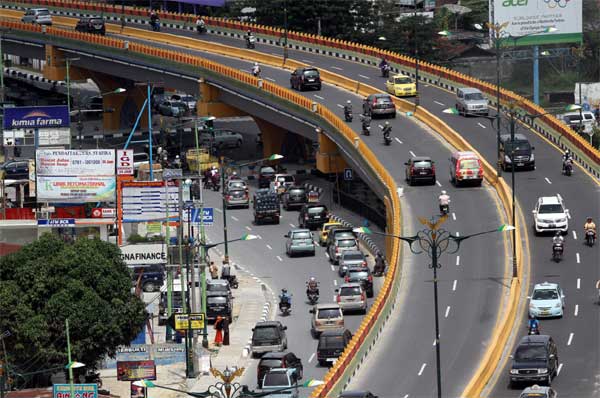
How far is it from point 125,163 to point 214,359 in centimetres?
2525

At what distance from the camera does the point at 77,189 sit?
10569 cm

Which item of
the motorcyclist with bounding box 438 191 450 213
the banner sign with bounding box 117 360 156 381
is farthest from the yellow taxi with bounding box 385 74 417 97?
the banner sign with bounding box 117 360 156 381

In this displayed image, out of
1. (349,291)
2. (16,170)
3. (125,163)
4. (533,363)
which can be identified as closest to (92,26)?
(16,170)

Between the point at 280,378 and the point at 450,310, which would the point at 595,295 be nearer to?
the point at 450,310

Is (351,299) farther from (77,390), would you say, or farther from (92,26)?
(92,26)

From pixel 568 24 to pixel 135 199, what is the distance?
1873 inches

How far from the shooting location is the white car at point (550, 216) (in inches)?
3627

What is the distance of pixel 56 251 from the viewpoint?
273 ft

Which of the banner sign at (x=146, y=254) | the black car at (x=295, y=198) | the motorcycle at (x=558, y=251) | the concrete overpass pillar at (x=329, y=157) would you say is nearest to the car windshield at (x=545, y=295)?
the motorcycle at (x=558, y=251)

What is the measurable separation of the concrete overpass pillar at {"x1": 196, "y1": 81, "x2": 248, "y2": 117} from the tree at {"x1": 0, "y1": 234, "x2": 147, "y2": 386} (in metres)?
56.5

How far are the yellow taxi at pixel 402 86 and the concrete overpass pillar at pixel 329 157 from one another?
7.61 m

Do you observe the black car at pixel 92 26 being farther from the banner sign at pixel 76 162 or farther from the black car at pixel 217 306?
the black car at pixel 217 306

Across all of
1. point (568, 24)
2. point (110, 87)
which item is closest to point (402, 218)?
point (568, 24)

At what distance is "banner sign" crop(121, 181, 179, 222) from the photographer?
101m
